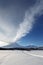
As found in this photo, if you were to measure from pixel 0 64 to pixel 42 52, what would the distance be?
5793 mm

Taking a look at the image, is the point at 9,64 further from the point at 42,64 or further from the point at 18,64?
the point at 42,64

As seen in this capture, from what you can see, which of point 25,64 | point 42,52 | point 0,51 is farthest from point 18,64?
point 0,51

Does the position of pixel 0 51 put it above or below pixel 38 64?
above

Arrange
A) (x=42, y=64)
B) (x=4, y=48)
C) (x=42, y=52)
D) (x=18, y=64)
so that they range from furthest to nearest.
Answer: (x=4, y=48) → (x=42, y=52) → (x=18, y=64) → (x=42, y=64)

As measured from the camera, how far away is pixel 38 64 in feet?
32.1

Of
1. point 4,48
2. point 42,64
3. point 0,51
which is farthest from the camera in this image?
point 0,51

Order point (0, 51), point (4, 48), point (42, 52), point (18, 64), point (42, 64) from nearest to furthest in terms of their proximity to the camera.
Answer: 1. point (42, 64)
2. point (18, 64)
3. point (42, 52)
4. point (4, 48)
5. point (0, 51)

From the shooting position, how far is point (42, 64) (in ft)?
31.6

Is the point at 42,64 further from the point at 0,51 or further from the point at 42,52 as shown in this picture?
the point at 0,51

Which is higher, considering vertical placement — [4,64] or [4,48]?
[4,48]

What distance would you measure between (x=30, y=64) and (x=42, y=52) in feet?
18.2

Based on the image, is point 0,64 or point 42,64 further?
point 0,64

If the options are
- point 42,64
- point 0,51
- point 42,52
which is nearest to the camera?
point 42,64

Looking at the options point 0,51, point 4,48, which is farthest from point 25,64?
point 0,51
